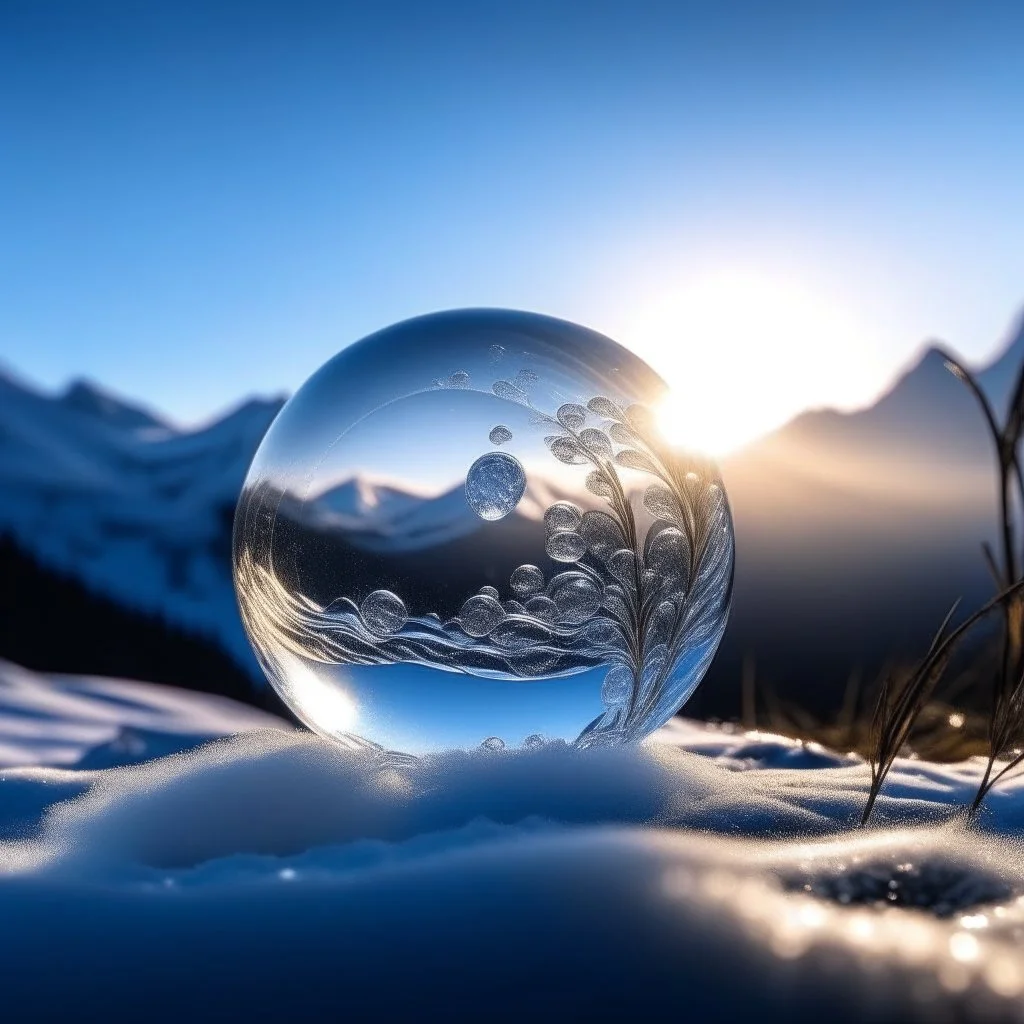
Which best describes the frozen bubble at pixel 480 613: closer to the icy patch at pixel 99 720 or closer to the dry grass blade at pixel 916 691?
the dry grass blade at pixel 916 691

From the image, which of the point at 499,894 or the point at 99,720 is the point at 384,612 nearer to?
the point at 499,894

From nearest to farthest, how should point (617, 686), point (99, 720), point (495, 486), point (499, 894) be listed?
point (499, 894), point (495, 486), point (617, 686), point (99, 720)

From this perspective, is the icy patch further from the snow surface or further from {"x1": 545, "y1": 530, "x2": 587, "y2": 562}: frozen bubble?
{"x1": 545, "y1": 530, "x2": 587, "y2": 562}: frozen bubble

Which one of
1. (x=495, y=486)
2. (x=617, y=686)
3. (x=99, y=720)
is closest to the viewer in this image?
(x=495, y=486)

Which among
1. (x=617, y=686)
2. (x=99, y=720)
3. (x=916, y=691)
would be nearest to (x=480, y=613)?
(x=617, y=686)

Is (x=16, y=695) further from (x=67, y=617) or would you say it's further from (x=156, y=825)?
(x=67, y=617)

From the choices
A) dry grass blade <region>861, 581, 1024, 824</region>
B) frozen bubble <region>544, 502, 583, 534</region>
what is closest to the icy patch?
frozen bubble <region>544, 502, 583, 534</region>

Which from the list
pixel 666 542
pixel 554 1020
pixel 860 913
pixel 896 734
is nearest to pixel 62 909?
pixel 554 1020

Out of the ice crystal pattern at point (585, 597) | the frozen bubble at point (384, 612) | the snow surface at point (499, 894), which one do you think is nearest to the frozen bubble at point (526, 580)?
the ice crystal pattern at point (585, 597)
